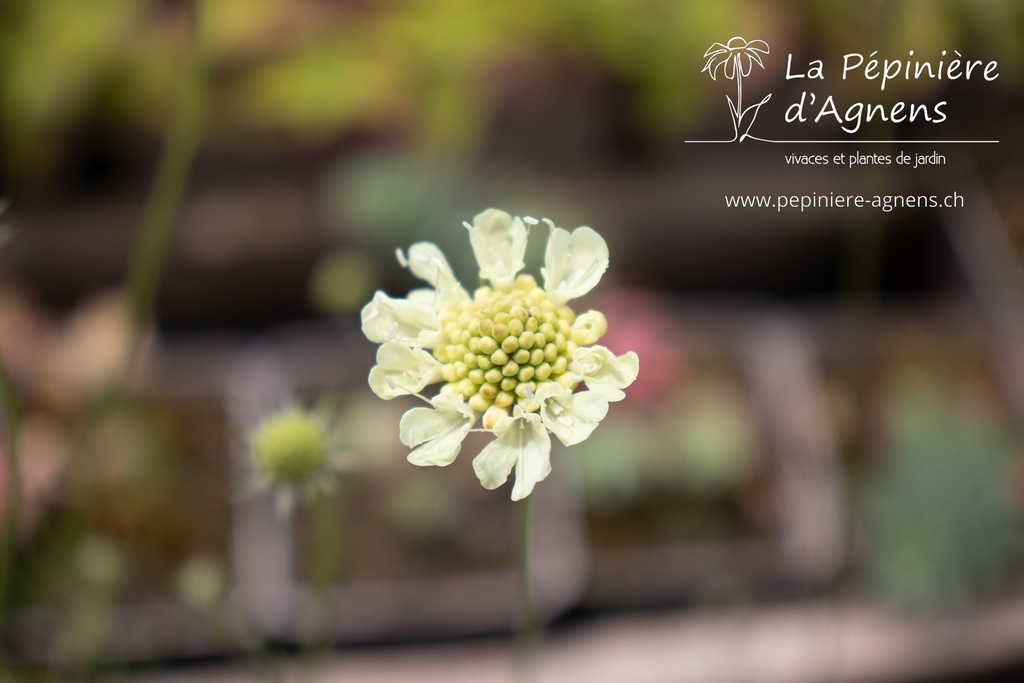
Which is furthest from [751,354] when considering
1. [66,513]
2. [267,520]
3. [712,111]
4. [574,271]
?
[66,513]

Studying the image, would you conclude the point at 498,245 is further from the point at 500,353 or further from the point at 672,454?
the point at 672,454

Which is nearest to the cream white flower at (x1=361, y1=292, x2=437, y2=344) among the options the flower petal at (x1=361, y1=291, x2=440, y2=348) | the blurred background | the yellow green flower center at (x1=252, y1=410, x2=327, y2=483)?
the flower petal at (x1=361, y1=291, x2=440, y2=348)

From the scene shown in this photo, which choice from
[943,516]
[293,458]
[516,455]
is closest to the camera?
[516,455]

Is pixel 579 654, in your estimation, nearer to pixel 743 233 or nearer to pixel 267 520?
pixel 267 520

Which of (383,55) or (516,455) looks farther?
(383,55)

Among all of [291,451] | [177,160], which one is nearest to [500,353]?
[291,451]

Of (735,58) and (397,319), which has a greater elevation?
(735,58)
